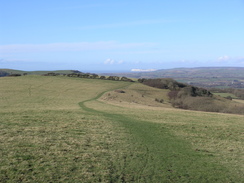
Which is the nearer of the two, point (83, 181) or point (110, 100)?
point (83, 181)

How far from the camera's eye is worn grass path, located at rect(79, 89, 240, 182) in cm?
886

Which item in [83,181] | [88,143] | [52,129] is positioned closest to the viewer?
[83,181]

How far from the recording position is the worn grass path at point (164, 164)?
886cm

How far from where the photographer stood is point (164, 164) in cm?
1024

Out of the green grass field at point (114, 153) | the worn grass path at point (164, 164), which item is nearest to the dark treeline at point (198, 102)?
the green grass field at point (114, 153)

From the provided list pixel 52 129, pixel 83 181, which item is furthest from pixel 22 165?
Result: pixel 52 129

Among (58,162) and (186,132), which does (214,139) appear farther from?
(58,162)

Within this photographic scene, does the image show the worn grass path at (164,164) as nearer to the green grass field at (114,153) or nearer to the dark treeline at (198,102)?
the green grass field at (114,153)

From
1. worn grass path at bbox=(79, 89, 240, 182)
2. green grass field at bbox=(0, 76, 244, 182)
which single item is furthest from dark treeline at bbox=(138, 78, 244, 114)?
worn grass path at bbox=(79, 89, 240, 182)

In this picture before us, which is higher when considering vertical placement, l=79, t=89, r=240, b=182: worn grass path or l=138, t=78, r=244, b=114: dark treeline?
l=79, t=89, r=240, b=182: worn grass path

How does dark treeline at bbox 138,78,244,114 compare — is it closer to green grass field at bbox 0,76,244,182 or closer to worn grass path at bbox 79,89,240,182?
green grass field at bbox 0,76,244,182

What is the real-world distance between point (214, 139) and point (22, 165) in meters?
11.1

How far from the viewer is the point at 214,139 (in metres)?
16.0

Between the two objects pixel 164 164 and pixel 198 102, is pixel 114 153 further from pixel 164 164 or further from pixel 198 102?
pixel 198 102
